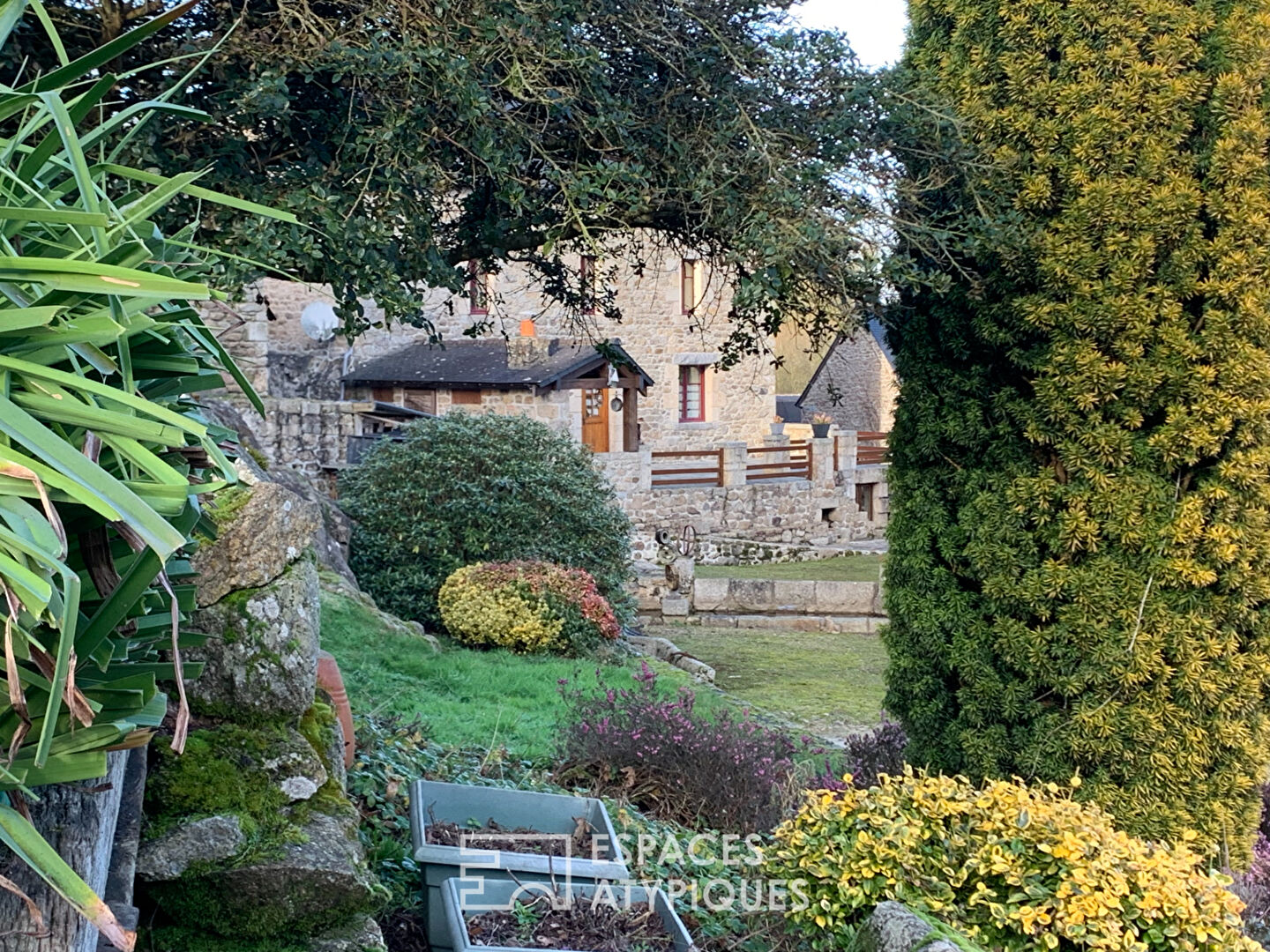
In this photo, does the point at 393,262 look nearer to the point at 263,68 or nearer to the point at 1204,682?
the point at 263,68

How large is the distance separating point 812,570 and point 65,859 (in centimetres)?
1962

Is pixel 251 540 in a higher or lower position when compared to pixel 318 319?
lower

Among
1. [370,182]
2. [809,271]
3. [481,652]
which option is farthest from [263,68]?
[481,652]

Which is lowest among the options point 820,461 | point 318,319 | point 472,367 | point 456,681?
point 456,681

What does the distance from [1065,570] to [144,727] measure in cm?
459

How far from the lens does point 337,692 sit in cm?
393

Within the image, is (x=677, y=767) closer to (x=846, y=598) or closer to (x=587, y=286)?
(x=587, y=286)

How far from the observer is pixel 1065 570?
524 centimetres

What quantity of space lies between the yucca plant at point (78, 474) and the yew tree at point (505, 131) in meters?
2.19

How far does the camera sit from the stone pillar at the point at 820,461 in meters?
24.3

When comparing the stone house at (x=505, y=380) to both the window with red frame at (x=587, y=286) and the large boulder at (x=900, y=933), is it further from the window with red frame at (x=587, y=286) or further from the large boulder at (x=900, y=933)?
the large boulder at (x=900, y=933)

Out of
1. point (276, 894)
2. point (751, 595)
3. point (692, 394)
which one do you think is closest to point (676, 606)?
point (751, 595)

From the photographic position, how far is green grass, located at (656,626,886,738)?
9.66 m

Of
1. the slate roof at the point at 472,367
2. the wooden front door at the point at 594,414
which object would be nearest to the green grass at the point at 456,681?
the slate roof at the point at 472,367
